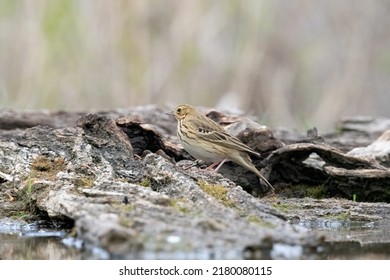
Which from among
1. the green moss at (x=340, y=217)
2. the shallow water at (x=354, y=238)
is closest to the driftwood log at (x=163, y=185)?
the shallow water at (x=354, y=238)

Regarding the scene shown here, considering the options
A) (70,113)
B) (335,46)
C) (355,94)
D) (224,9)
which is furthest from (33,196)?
(335,46)

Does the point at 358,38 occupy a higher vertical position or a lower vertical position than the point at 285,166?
higher

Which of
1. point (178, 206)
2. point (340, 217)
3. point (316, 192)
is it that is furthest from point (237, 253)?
point (316, 192)

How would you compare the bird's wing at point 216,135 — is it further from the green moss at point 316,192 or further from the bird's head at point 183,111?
the green moss at point 316,192

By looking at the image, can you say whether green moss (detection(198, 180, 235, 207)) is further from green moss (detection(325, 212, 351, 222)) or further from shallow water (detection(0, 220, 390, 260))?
green moss (detection(325, 212, 351, 222))

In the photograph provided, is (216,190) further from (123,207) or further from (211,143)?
(211,143)
